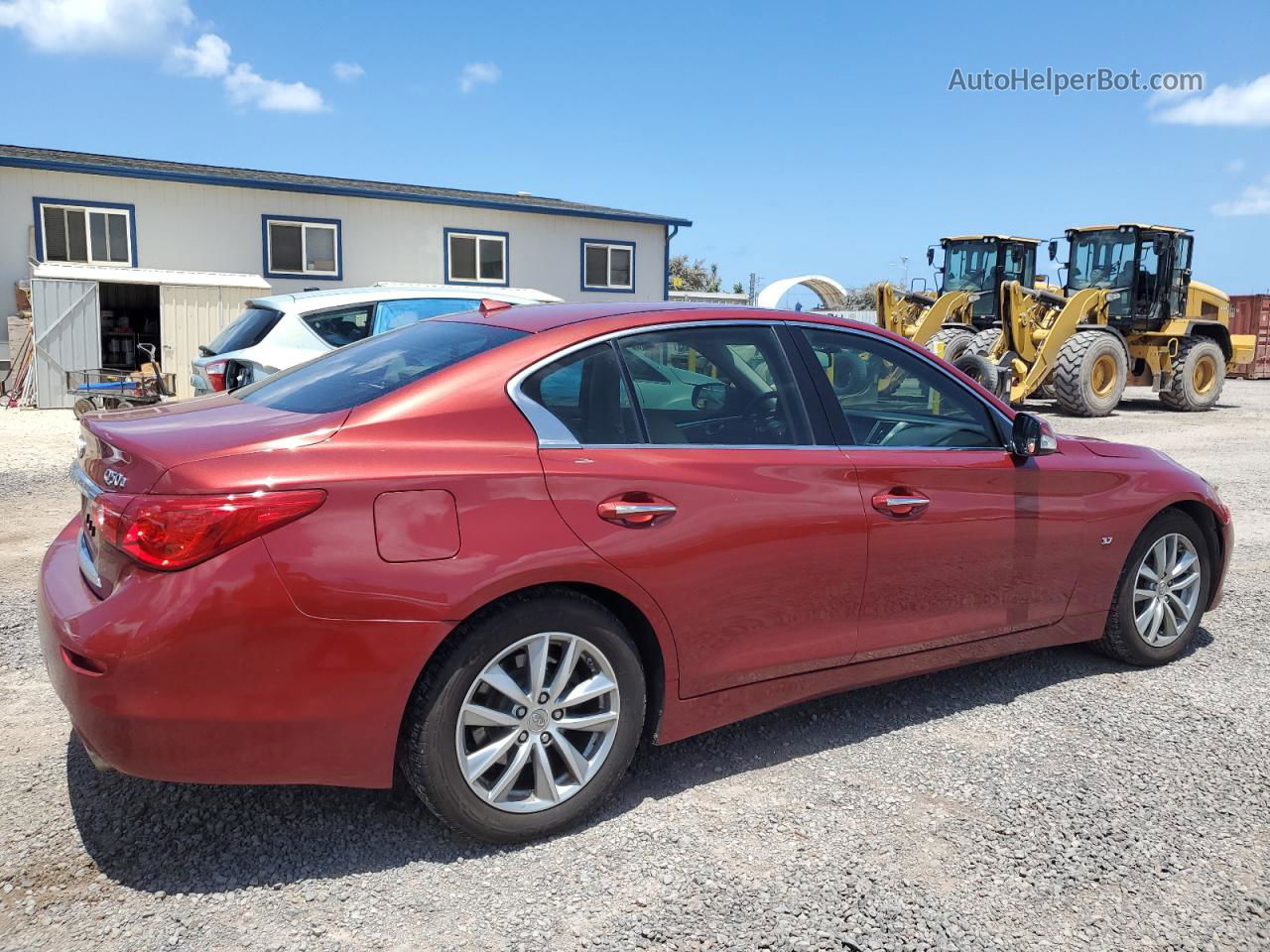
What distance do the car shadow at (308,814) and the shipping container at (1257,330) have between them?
32620 millimetres

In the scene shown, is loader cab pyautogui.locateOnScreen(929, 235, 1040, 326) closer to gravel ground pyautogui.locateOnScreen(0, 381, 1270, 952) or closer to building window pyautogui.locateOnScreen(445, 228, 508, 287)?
building window pyautogui.locateOnScreen(445, 228, 508, 287)

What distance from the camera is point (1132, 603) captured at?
14.3ft

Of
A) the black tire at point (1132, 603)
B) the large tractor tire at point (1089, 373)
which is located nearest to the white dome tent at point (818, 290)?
the large tractor tire at point (1089, 373)

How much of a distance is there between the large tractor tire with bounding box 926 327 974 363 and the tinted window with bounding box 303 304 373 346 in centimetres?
1120

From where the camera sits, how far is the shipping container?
31152mm

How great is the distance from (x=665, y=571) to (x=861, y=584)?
2.71 ft

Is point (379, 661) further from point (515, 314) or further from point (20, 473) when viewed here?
point (20, 473)

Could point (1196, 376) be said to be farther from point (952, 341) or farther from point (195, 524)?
point (195, 524)

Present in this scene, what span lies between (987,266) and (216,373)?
50.4 feet

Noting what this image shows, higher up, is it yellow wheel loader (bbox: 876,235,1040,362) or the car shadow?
yellow wheel loader (bbox: 876,235,1040,362)

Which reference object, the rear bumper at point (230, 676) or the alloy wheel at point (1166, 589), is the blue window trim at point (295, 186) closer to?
Answer: the rear bumper at point (230, 676)

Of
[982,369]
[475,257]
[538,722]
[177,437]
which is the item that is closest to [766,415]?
[538,722]

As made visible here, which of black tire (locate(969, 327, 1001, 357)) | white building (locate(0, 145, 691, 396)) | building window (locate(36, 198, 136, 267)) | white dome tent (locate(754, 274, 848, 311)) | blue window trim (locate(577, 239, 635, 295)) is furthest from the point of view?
white dome tent (locate(754, 274, 848, 311))

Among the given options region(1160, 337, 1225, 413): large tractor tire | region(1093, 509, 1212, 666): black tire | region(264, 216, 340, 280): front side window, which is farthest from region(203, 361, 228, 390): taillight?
region(1160, 337, 1225, 413): large tractor tire
